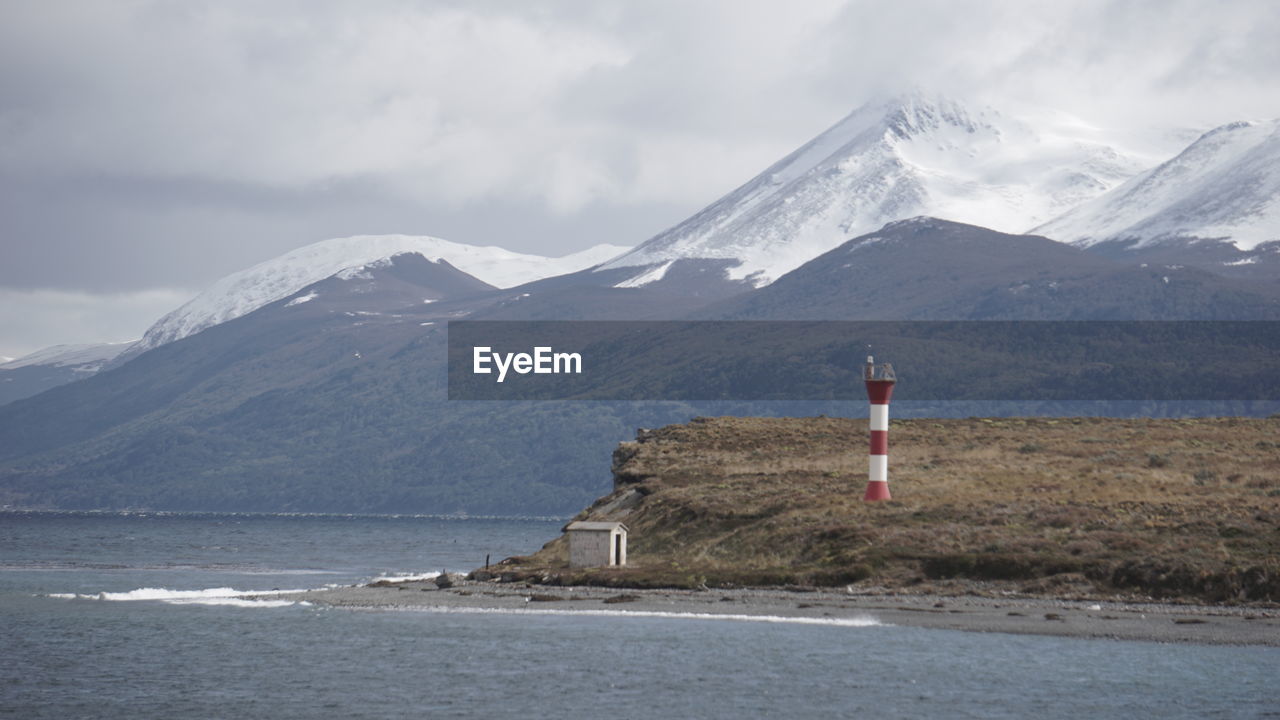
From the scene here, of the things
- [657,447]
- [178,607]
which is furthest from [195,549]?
[178,607]

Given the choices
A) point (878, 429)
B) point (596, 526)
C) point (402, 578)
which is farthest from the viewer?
point (402, 578)

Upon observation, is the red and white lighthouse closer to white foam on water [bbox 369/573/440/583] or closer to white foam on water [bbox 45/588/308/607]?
white foam on water [bbox 369/573/440/583]

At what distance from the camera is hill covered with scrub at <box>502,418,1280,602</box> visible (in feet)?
168

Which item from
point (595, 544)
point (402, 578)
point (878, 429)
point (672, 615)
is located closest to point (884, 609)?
point (672, 615)

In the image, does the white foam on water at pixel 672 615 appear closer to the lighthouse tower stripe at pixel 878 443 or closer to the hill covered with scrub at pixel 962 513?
the hill covered with scrub at pixel 962 513

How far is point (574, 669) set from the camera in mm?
41344

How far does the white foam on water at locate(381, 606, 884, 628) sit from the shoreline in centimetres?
3

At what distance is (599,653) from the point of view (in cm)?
4375

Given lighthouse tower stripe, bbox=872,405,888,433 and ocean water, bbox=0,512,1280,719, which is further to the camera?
lighthouse tower stripe, bbox=872,405,888,433

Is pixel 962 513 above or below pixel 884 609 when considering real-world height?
above

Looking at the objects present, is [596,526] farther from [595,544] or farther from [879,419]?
[879,419]

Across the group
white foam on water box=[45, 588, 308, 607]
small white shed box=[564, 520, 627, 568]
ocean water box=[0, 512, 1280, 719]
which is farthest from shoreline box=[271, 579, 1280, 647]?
white foam on water box=[45, 588, 308, 607]

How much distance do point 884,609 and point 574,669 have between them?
11.7 m

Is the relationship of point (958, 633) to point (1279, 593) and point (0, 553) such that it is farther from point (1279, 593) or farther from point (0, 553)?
point (0, 553)
